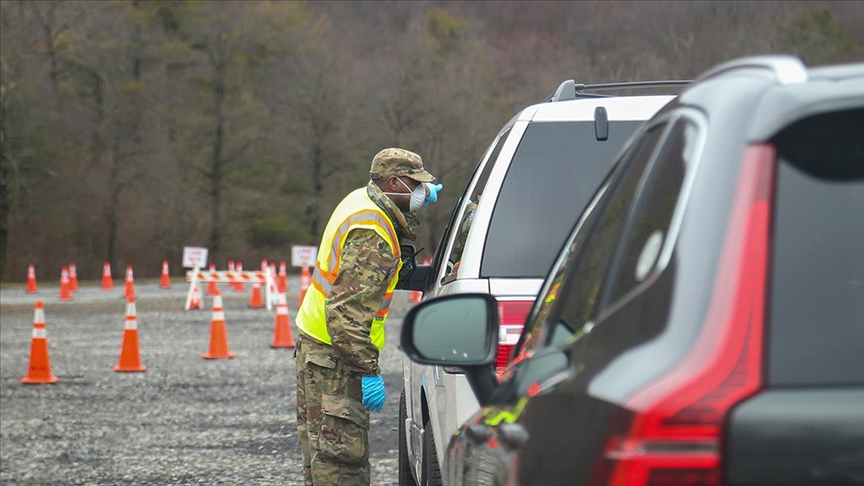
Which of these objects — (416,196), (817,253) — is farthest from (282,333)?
(817,253)

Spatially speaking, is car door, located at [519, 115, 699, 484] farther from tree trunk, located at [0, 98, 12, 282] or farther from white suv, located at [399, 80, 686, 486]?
tree trunk, located at [0, 98, 12, 282]

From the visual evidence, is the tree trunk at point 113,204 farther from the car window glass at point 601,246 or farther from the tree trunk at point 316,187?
the car window glass at point 601,246

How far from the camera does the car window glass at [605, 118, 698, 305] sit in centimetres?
201

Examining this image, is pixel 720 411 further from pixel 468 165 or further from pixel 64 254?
pixel 468 165

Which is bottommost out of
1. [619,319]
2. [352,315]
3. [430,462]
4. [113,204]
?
[430,462]

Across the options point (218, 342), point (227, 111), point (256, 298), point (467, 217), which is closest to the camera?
point (467, 217)

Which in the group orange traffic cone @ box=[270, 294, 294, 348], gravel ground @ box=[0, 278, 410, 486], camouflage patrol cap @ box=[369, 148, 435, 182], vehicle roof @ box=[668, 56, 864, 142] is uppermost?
camouflage patrol cap @ box=[369, 148, 435, 182]

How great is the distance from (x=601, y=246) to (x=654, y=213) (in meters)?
0.47

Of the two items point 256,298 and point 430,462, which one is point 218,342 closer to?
point 256,298

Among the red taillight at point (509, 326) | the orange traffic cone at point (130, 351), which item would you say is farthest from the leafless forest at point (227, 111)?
the red taillight at point (509, 326)

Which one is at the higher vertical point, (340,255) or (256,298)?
(340,255)

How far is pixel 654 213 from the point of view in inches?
83.0

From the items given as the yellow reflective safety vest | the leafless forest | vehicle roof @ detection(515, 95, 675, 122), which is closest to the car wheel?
the yellow reflective safety vest

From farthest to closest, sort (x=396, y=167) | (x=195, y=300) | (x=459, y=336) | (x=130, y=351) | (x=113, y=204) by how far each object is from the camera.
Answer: (x=113, y=204)
(x=195, y=300)
(x=130, y=351)
(x=396, y=167)
(x=459, y=336)
